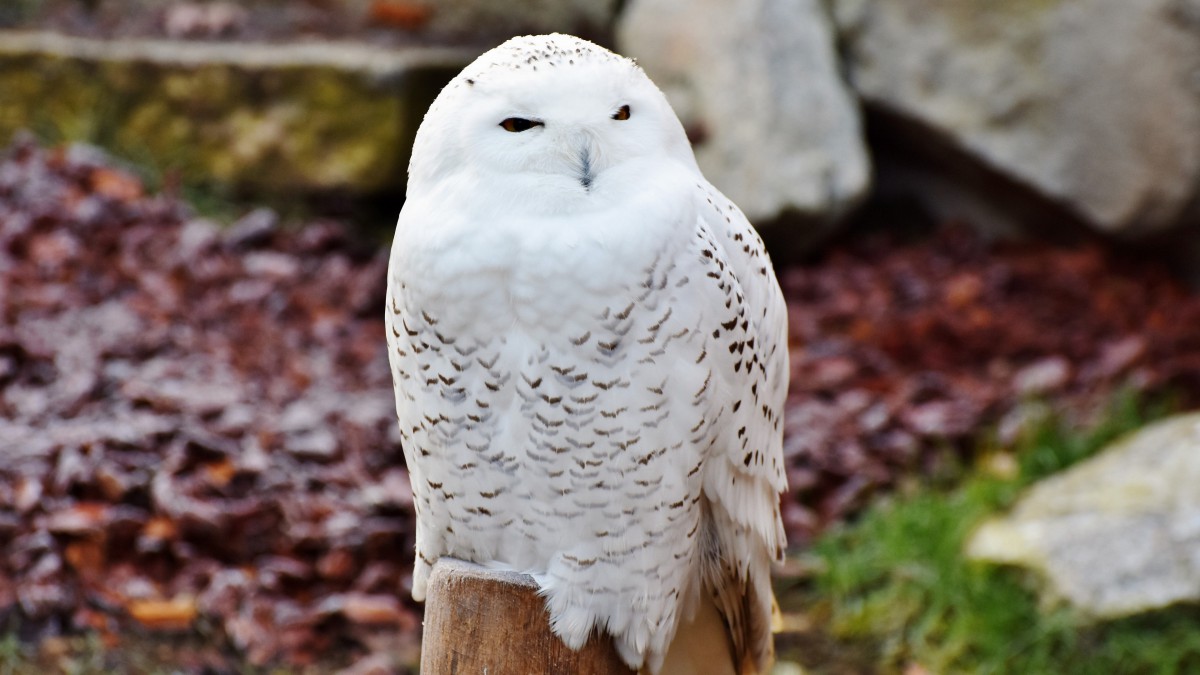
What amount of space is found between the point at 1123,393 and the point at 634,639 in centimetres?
275

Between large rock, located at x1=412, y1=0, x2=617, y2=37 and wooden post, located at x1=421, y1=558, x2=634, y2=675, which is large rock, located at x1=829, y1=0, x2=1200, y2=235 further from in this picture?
wooden post, located at x1=421, y1=558, x2=634, y2=675

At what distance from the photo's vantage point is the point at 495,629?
76.0 inches

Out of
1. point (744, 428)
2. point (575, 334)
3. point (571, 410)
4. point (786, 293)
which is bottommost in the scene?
point (786, 293)

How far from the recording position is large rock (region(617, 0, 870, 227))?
513 cm

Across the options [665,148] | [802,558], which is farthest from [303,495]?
[665,148]

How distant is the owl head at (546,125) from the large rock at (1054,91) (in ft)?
12.1

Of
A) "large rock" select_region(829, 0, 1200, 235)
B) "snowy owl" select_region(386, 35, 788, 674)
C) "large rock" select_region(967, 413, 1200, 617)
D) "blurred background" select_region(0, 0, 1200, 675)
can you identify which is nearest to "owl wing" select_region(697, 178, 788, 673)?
"snowy owl" select_region(386, 35, 788, 674)

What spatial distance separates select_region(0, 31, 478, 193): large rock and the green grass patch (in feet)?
8.85

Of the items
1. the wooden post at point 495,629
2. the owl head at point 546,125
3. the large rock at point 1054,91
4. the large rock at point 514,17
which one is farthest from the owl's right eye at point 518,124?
the large rock at point 514,17

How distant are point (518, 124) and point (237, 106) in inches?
155

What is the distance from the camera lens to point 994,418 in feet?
13.9

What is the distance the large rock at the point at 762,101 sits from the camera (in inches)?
202

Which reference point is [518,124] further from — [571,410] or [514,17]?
[514,17]

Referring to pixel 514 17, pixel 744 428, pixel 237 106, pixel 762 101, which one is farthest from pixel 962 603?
pixel 237 106
